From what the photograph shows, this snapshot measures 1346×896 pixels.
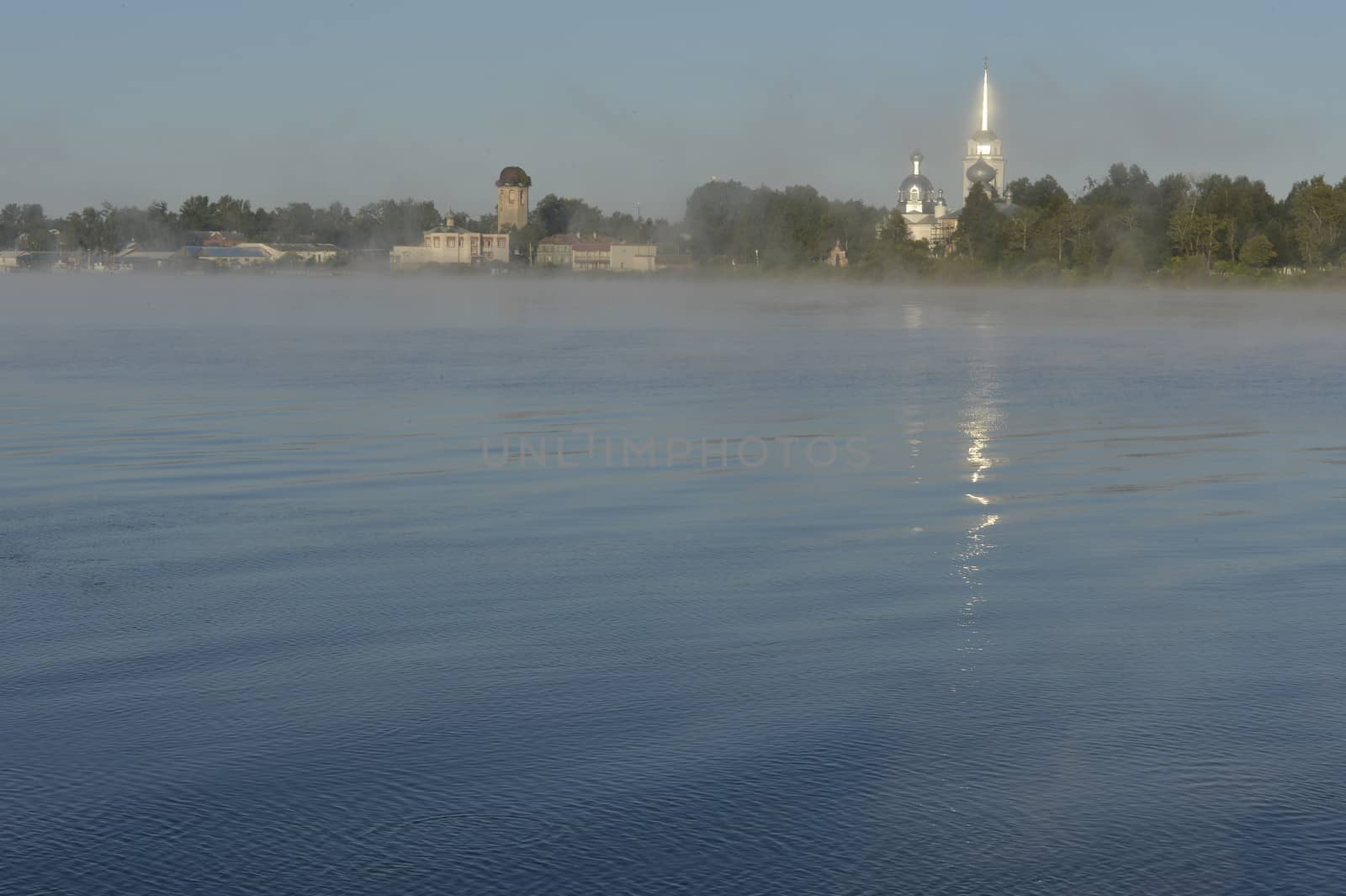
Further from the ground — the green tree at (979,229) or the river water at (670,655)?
the green tree at (979,229)

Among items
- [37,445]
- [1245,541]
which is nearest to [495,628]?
[1245,541]

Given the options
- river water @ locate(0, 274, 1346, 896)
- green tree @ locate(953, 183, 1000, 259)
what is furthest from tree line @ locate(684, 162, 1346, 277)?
river water @ locate(0, 274, 1346, 896)

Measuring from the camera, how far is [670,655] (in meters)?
10.2

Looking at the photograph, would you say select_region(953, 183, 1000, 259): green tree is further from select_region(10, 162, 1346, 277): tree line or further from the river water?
the river water

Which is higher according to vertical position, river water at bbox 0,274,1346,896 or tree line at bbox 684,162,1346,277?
tree line at bbox 684,162,1346,277

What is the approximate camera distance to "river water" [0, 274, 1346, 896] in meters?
6.98

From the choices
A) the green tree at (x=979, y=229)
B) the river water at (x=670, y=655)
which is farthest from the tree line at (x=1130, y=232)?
the river water at (x=670, y=655)

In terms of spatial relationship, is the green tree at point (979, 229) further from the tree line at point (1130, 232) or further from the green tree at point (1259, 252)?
the green tree at point (1259, 252)

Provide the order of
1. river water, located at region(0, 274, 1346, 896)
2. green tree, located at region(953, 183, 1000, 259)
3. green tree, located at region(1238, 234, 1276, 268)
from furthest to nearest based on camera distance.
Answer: green tree, located at region(953, 183, 1000, 259) < green tree, located at region(1238, 234, 1276, 268) < river water, located at region(0, 274, 1346, 896)

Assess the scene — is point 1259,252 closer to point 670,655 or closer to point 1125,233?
point 1125,233

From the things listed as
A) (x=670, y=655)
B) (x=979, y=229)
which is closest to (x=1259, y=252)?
(x=979, y=229)

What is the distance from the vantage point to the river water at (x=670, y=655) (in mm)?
6977

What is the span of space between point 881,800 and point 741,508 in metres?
8.88

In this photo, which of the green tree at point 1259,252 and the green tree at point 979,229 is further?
the green tree at point 979,229
